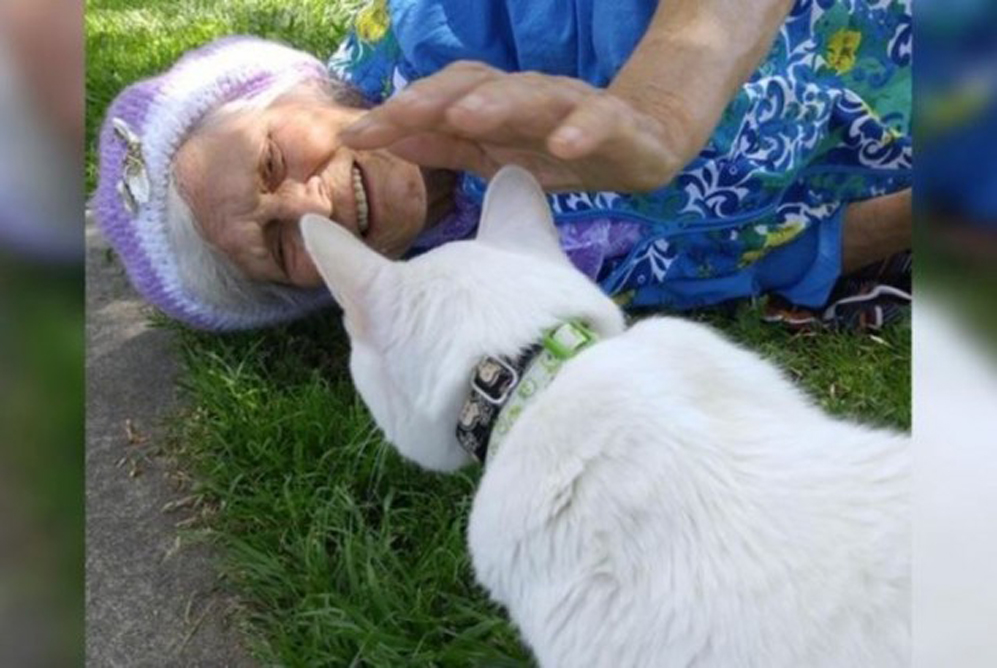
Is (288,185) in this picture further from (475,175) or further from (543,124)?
(543,124)

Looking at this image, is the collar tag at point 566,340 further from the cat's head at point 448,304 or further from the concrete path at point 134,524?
the concrete path at point 134,524

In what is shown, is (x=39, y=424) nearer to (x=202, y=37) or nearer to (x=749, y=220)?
(x=749, y=220)

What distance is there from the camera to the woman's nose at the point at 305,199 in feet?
3.55

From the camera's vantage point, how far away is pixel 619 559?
0.67m

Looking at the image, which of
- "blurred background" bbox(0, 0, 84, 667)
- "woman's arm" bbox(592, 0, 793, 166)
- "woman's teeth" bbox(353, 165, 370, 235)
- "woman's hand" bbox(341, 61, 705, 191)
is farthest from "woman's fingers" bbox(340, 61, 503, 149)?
"woman's teeth" bbox(353, 165, 370, 235)

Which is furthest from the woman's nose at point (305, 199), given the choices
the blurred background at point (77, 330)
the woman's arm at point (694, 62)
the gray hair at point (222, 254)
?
the blurred background at point (77, 330)

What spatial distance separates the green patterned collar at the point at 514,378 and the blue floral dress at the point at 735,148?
420mm

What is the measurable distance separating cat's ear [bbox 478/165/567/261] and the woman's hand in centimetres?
4

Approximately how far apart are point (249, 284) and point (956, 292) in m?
0.99

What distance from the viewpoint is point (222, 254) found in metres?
1.18

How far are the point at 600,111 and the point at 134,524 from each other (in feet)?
2.23

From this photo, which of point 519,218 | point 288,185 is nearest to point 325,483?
point 288,185

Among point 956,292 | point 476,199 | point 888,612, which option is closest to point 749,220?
point 476,199

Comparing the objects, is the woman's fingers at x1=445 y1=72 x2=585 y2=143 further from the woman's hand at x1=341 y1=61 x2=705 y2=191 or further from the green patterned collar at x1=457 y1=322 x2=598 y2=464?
the green patterned collar at x1=457 y1=322 x2=598 y2=464
